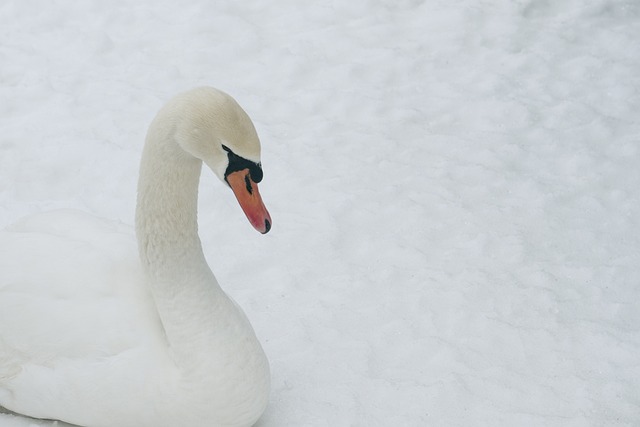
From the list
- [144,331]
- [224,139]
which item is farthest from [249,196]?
[144,331]

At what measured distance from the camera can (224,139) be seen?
119 inches

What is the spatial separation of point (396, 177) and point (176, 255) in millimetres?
2053

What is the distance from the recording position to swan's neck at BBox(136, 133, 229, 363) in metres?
3.27

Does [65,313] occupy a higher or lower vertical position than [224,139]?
lower

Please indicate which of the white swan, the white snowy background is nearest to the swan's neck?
the white swan

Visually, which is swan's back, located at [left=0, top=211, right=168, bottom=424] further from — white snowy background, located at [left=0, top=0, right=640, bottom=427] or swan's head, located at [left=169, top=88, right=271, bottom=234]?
swan's head, located at [left=169, top=88, right=271, bottom=234]

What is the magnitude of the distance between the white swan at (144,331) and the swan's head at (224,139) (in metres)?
0.09

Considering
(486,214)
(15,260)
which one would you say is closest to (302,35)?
(486,214)

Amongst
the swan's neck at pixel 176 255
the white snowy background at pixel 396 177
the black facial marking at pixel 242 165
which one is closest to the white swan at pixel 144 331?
the swan's neck at pixel 176 255

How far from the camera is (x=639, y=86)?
19.6ft

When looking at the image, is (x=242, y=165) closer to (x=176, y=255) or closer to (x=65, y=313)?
(x=176, y=255)

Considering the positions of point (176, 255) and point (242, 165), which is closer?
point (242, 165)

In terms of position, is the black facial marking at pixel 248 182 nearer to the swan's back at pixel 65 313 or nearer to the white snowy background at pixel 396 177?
the swan's back at pixel 65 313

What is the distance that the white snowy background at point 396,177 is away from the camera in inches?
155
